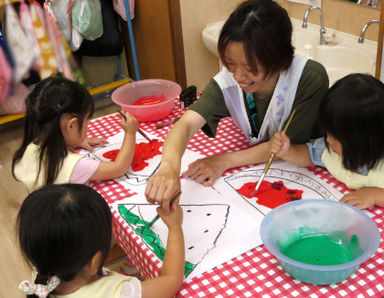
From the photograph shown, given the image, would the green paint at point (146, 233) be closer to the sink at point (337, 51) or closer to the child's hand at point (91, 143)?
the child's hand at point (91, 143)

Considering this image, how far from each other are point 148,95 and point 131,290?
3.51ft

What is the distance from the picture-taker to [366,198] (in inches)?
42.6

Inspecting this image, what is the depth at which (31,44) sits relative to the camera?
3121 millimetres

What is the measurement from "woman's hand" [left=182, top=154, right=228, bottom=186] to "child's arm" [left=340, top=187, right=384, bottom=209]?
0.35 m

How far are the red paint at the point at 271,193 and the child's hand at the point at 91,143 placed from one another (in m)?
0.56

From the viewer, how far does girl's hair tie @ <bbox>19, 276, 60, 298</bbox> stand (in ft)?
2.65

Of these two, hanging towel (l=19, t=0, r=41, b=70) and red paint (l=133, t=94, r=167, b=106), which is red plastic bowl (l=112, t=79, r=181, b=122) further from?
hanging towel (l=19, t=0, r=41, b=70)

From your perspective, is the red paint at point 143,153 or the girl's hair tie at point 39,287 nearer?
the girl's hair tie at point 39,287

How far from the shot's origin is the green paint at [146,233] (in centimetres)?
100

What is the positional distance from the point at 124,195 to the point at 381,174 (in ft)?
2.22

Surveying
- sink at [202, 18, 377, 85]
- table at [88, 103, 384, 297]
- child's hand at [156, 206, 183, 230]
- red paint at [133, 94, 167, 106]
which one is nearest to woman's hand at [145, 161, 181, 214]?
child's hand at [156, 206, 183, 230]

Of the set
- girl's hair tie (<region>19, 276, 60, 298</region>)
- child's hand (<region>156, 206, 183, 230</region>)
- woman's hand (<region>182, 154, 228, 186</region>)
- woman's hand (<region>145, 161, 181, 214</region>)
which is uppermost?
woman's hand (<region>145, 161, 181, 214</region>)

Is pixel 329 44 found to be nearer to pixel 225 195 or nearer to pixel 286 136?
pixel 286 136

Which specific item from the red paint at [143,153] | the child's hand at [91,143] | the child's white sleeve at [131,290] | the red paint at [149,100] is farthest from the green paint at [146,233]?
the red paint at [149,100]
